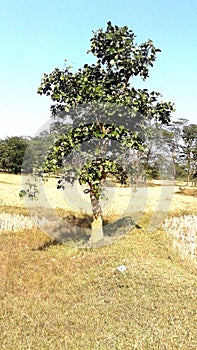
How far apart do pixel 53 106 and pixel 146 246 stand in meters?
7.02

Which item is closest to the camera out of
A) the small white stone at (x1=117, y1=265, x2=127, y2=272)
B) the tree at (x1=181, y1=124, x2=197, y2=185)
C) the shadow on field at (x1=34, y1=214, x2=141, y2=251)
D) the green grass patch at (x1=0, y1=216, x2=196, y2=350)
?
the green grass patch at (x1=0, y1=216, x2=196, y2=350)

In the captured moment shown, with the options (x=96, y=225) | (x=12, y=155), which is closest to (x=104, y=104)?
(x=96, y=225)

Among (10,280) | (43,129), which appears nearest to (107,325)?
(10,280)

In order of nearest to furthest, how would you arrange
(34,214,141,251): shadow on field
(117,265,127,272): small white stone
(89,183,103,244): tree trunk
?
(117,265,127,272): small white stone, (89,183,103,244): tree trunk, (34,214,141,251): shadow on field

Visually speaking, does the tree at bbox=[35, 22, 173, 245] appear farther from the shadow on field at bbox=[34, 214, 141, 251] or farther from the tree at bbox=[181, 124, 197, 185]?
the tree at bbox=[181, 124, 197, 185]

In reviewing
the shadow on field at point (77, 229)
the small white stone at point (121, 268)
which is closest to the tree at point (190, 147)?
the shadow on field at point (77, 229)

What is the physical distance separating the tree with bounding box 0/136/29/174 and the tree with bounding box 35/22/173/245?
61.6 m

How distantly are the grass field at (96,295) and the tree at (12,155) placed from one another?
60461mm

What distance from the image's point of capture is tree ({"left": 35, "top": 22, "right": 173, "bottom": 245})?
39.9ft

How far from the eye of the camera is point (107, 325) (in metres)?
6.98

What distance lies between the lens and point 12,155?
73000 mm

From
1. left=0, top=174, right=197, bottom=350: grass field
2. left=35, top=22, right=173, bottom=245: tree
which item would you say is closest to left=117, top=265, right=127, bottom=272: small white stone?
left=0, top=174, right=197, bottom=350: grass field

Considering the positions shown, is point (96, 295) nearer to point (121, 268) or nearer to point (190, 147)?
point (121, 268)

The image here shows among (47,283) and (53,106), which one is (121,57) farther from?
(47,283)
